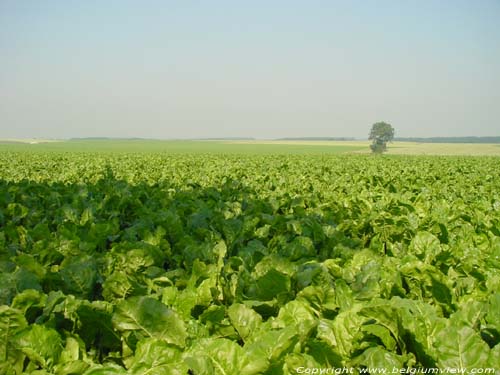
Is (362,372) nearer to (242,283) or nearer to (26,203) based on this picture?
(242,283)

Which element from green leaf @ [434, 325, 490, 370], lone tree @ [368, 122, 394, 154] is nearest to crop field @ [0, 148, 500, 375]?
green leaf @ [434, 325, 490, 370]

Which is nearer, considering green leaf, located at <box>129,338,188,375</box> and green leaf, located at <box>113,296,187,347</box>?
green leaf, located at <box>129,338,188,375</box>

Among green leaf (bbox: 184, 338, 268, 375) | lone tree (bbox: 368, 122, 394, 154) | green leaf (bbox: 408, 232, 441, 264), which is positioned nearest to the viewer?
green leaf (bbox: 184, 338, 268, 375)

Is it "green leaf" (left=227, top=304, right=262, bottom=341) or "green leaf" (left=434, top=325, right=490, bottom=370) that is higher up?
"green leaf" (left=434, top=325, right=490, bottom=370)

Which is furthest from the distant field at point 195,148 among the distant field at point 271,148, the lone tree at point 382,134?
the lone tree at point 382,134

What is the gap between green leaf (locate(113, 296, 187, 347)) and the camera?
169cm

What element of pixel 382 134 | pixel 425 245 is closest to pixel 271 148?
pixel 382 134

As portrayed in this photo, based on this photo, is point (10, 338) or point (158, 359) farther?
point (10, 338)

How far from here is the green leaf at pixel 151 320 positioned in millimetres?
1689

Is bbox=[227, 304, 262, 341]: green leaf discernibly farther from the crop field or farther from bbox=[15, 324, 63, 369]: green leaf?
bbox=[15, 324, 63, 369]: green leaf

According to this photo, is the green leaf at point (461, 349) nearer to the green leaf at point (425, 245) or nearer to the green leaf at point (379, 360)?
the green leaf at point (379, 360)

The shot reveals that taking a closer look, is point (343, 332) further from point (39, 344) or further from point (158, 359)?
point (39, 344)

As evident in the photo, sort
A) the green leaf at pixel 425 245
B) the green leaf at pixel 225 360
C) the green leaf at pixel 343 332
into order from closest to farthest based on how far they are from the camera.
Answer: the green leaf at pixel 225 360 → the green leaf at pixel 343 332 → the green leaf at pixel 425 245

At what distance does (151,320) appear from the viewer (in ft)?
5.54
